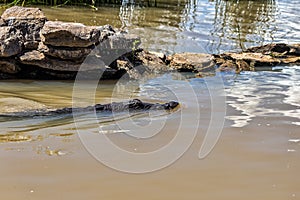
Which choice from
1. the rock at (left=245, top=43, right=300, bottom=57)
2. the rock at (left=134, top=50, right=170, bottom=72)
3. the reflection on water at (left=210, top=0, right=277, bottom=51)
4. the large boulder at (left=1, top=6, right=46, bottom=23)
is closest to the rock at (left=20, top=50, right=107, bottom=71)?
the large boulder at (left=1, top=6, right=46, bottom=23)

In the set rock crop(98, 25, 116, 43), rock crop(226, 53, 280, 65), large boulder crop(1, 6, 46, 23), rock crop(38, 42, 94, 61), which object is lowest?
rock crop(226, 53, 280, 65)

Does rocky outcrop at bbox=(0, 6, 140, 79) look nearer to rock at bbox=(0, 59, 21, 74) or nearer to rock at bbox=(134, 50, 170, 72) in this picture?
rock at bbox=(0, 59, 21, 74)

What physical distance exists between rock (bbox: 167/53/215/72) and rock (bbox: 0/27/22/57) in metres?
1.69

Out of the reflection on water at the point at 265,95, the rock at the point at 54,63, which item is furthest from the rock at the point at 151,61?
the reflection on water at the point at 265,95

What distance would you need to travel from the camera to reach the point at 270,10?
10078 millimetres

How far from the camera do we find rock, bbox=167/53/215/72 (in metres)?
5.00

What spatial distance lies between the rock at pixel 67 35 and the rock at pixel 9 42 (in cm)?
26

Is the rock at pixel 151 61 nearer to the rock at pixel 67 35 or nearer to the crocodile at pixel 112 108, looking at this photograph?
the rock at pixel 67 35

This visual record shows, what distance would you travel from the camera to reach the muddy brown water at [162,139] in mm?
2031

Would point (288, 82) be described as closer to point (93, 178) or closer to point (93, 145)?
point (93, 145)

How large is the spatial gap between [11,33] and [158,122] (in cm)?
219

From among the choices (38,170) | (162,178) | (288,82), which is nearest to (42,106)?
(38,170)

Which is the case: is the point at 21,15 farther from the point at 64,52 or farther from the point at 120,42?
the point at 120,42

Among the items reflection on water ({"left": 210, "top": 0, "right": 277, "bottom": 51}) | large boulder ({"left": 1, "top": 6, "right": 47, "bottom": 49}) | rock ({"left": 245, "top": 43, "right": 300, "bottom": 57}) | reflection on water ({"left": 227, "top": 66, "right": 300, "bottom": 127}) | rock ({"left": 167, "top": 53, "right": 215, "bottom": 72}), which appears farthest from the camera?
reflection on water ({"left": 210, "top": 0, "right": 277, "bottom": 51})
